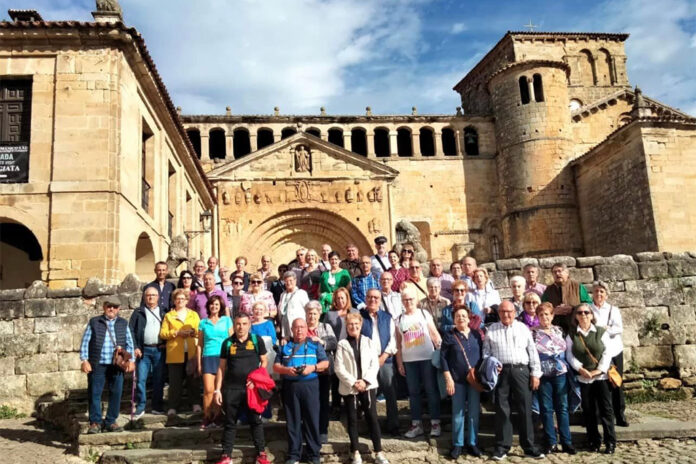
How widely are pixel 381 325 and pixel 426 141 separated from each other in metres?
23.6

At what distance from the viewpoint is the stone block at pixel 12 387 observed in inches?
304

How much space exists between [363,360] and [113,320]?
2885 mm

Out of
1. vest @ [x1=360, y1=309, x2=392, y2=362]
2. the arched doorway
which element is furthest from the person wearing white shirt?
the arched doorway

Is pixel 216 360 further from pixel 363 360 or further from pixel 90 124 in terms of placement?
pixel 90 124

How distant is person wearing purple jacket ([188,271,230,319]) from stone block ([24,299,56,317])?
2506 millimetres

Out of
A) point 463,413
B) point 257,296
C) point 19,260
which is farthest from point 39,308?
point 463,413

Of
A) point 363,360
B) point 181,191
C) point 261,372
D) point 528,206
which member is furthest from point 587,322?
point 528,206

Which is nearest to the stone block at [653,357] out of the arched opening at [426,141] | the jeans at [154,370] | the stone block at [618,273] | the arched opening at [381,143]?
the stone block at [618,273]

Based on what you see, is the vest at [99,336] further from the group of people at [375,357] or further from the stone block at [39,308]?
the stone block at [39,308]

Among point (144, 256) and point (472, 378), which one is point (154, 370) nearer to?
point (472, 378)

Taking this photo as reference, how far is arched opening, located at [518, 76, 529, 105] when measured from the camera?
25.9 meters

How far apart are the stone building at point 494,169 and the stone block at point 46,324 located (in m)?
14.4

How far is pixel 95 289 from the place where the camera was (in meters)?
8.03

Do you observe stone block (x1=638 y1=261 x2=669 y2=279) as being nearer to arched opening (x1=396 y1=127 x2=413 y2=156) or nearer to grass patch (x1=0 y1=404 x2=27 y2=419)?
grass patch (x1=0 y1=404 x2=27 y2=419)
